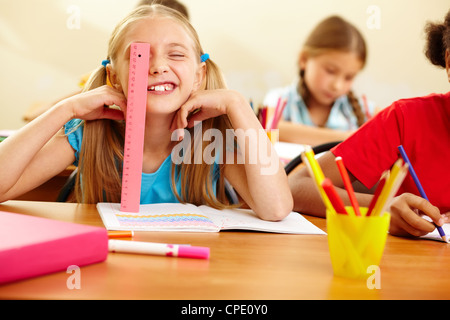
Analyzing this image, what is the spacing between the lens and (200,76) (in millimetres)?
1440

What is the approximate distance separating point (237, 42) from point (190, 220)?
12.1ft

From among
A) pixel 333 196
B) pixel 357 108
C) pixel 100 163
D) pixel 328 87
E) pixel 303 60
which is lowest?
pixel 333 196

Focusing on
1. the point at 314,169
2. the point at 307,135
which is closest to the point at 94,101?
the point at 314,169

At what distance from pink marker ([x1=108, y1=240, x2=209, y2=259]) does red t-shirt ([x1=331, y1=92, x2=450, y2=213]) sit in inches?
27.6

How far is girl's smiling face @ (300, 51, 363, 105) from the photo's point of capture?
12.1 feet

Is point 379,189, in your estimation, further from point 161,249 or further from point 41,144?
point 41,144

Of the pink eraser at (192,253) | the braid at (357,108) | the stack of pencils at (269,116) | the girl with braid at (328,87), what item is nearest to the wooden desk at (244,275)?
the pink eraser at (192,253)

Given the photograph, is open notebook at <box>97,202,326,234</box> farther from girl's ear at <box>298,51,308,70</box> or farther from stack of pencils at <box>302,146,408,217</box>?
girl's ear at <box>298,51,308,70</box>

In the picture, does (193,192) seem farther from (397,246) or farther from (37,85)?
(37,85)

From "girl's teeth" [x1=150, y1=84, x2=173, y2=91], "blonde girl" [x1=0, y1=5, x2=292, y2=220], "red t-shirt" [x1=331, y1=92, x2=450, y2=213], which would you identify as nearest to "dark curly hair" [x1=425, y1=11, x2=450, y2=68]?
"red t-shirt" [x1=331, y1=92, x2=450, y2=213]

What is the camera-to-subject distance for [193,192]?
4.40ft

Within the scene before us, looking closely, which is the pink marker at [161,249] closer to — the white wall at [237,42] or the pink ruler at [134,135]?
the pink ruler at [134,135]

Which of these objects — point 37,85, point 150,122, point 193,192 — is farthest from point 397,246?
Result: point 37,85

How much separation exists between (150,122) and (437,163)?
2.37 feet
